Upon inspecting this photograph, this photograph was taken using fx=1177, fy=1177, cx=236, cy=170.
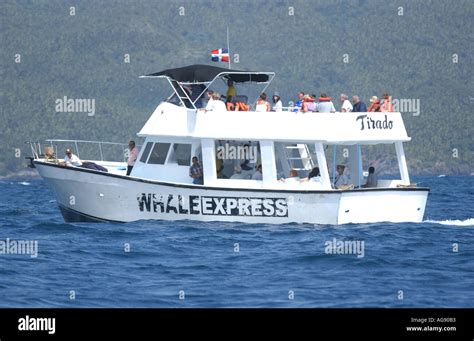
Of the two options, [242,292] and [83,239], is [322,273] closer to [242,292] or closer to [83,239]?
[242,292]

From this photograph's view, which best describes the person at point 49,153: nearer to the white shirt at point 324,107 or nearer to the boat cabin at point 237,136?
the boat cabin at point 237,136

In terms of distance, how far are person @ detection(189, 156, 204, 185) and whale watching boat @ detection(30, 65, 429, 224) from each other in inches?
5.1

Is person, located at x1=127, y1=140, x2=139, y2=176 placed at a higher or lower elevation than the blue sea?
higher

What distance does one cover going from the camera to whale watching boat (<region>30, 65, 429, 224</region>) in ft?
91.5

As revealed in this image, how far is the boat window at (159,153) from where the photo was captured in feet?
97.1

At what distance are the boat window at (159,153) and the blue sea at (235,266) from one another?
6.60 ft

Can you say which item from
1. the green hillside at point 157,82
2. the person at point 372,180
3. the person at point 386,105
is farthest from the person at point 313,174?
the green hillside at point 157,82

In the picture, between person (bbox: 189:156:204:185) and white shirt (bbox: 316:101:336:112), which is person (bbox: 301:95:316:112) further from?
person (bbox: 189:156:204:185)

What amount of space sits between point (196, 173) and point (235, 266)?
6561 millimetres

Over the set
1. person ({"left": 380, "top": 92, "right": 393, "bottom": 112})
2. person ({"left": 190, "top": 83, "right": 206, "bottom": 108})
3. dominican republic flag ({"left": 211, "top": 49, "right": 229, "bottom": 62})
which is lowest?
person ({"left": 380, "top": 92, "right": 393, "bottom": 112})

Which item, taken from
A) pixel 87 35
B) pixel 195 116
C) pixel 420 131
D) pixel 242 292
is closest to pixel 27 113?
pixel 87 35

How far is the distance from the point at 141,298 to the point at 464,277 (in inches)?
243

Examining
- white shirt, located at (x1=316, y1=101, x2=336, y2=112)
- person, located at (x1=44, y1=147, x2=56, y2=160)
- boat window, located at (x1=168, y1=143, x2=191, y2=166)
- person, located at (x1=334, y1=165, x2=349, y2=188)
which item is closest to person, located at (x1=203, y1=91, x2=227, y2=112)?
boat window, located at (x1=168, y1=143, x2=191, y2=166)
